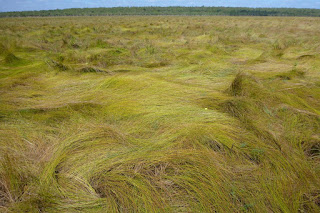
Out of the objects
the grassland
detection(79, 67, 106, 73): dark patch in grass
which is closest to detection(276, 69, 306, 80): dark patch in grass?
the grassland

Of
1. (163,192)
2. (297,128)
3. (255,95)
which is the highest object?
(255,95)

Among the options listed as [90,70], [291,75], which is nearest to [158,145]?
[90,70]

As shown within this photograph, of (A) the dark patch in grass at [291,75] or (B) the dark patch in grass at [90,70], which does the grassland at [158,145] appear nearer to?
(A) the dark patch in grass at [291,75]

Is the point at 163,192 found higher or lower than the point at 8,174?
lower

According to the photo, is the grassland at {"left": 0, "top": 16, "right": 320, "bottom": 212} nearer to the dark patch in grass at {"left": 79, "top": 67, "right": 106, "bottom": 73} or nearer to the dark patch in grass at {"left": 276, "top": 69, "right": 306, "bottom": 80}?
the dark patch in grass at {"left": 276, "top": 69, "right": 306, "bottom": 80}

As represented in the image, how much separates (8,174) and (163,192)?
119 cm

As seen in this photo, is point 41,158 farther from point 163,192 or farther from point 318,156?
point 318,156

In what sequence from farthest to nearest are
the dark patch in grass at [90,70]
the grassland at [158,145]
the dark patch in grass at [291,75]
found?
the dark patch in grass at [90,70]
the dark patch in grass at [291,75]
the grassland at [158,145]

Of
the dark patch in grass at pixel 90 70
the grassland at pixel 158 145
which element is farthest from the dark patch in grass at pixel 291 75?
the dark patch in grass at pixel 90 70

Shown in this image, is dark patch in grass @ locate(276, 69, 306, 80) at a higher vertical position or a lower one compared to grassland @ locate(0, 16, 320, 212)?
higher

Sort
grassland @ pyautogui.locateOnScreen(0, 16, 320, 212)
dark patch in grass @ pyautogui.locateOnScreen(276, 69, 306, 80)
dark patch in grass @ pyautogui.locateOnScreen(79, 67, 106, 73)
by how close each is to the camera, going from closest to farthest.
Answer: grassland @ pyautogui.locateOnScreen(0, 16, 320, 212)
dark patch in grass @ pyautogui.locateOnScreen(276, 69, 306, 80)
dark patch in grass @ pyautogui.locateOnScreen(79, 67, 106, 73)

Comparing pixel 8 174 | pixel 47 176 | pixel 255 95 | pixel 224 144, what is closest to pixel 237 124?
pixel 224 144

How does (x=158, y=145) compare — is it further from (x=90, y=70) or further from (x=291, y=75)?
(x=291, y=75)

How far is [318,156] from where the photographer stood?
5.41ft
